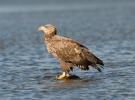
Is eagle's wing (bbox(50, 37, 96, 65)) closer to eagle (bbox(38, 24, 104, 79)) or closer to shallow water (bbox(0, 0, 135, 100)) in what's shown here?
eagle (bbox(38, 24, 104, 79))

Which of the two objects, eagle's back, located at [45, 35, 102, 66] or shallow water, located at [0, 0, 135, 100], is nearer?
shallow water, located at [0, 0, 135, 100]

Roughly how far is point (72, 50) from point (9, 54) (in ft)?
16.1

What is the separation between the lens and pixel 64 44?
11.3m

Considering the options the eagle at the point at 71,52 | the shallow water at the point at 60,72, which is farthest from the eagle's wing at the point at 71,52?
the shallow water at the point at 60,72

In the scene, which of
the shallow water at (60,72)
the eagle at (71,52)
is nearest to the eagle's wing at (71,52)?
the eagle at (71,52)

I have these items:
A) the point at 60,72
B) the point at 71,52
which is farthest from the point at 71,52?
the point at 60,72

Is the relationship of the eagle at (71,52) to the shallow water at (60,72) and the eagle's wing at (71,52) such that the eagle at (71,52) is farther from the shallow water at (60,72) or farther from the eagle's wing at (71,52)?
the shallow water at (60,72)

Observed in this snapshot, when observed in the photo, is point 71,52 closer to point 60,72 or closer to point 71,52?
point 71,52

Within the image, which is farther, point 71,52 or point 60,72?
point 60,72

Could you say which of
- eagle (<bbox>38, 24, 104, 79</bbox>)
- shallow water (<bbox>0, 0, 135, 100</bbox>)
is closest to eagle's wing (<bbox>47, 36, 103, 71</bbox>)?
eagle (<bbox>38, 24, 104, 79</bbox>)

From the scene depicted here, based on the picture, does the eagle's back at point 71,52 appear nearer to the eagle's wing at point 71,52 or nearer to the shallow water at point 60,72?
the eagle's wing at point 71,52

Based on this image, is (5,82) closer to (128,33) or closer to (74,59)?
(74,59)

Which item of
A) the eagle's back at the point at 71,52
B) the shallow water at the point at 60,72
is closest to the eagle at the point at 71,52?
the eagle's back at the point at 71,52

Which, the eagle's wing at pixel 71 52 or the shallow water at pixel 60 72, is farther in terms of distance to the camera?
the eagle's wing at pixel 71 52
